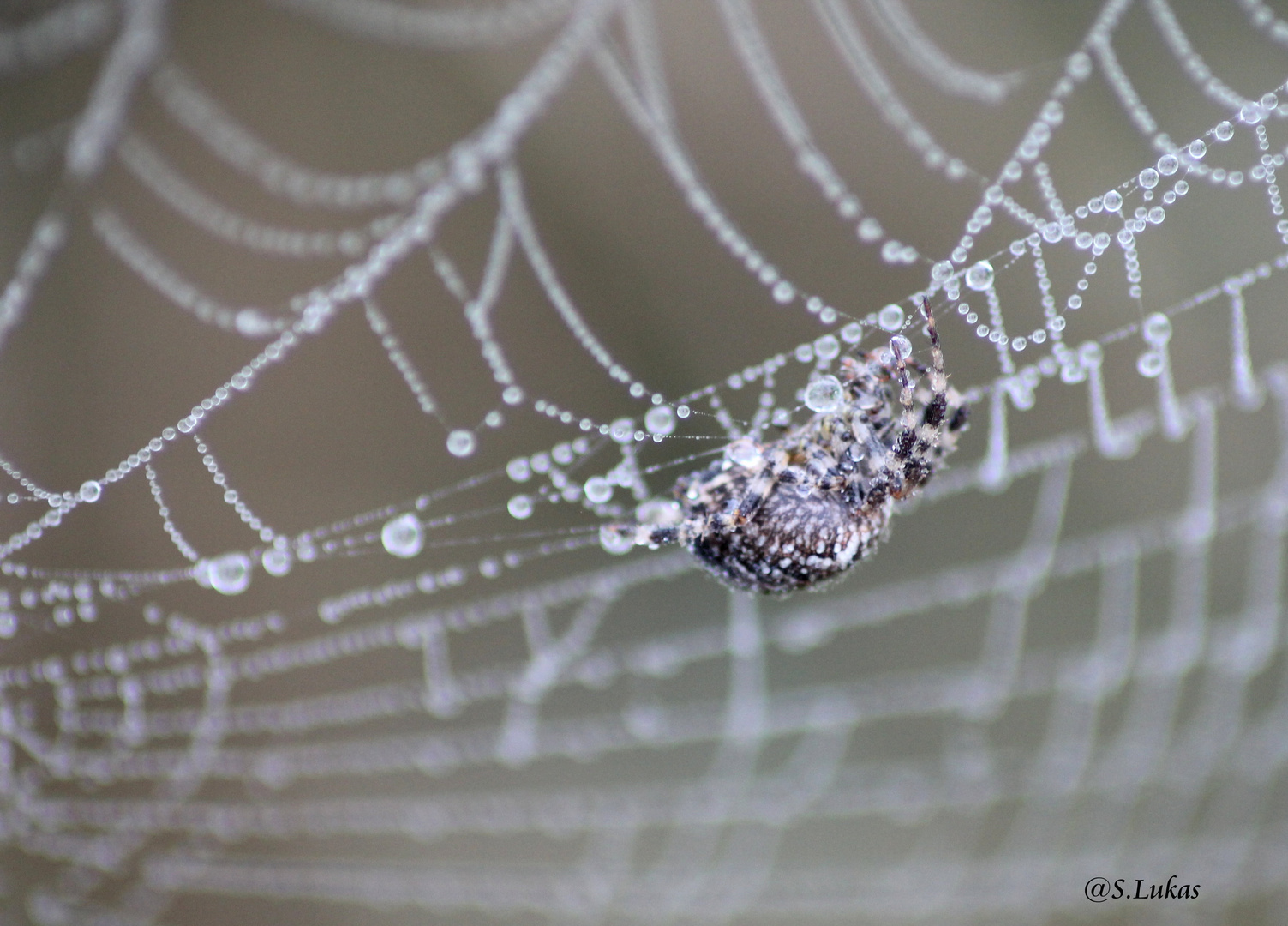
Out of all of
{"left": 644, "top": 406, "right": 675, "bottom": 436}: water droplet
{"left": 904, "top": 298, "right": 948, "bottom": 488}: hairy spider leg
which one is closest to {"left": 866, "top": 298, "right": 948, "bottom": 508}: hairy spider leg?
{"left": 904, "top": 298, "right": 948, "bottom": 488}: hairy spider leg

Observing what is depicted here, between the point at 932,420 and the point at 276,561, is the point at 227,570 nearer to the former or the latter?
the point at 276,561

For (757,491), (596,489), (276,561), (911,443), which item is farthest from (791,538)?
(276,561)

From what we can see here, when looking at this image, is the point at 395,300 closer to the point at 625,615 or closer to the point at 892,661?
the point at 625,615

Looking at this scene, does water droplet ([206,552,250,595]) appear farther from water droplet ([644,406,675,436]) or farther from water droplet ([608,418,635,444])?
water droplet ([644,406,675,436])

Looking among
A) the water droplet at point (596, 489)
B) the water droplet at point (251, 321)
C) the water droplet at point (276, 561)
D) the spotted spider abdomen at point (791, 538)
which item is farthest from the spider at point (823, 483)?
the water droplet at point (276, 561)

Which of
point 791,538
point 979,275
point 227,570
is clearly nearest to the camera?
point 979,275

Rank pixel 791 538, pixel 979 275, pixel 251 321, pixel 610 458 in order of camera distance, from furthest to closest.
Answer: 1. pixel 610 458
2. pixel 251 321
3. pixel 791 538
4. pixel 979 275
